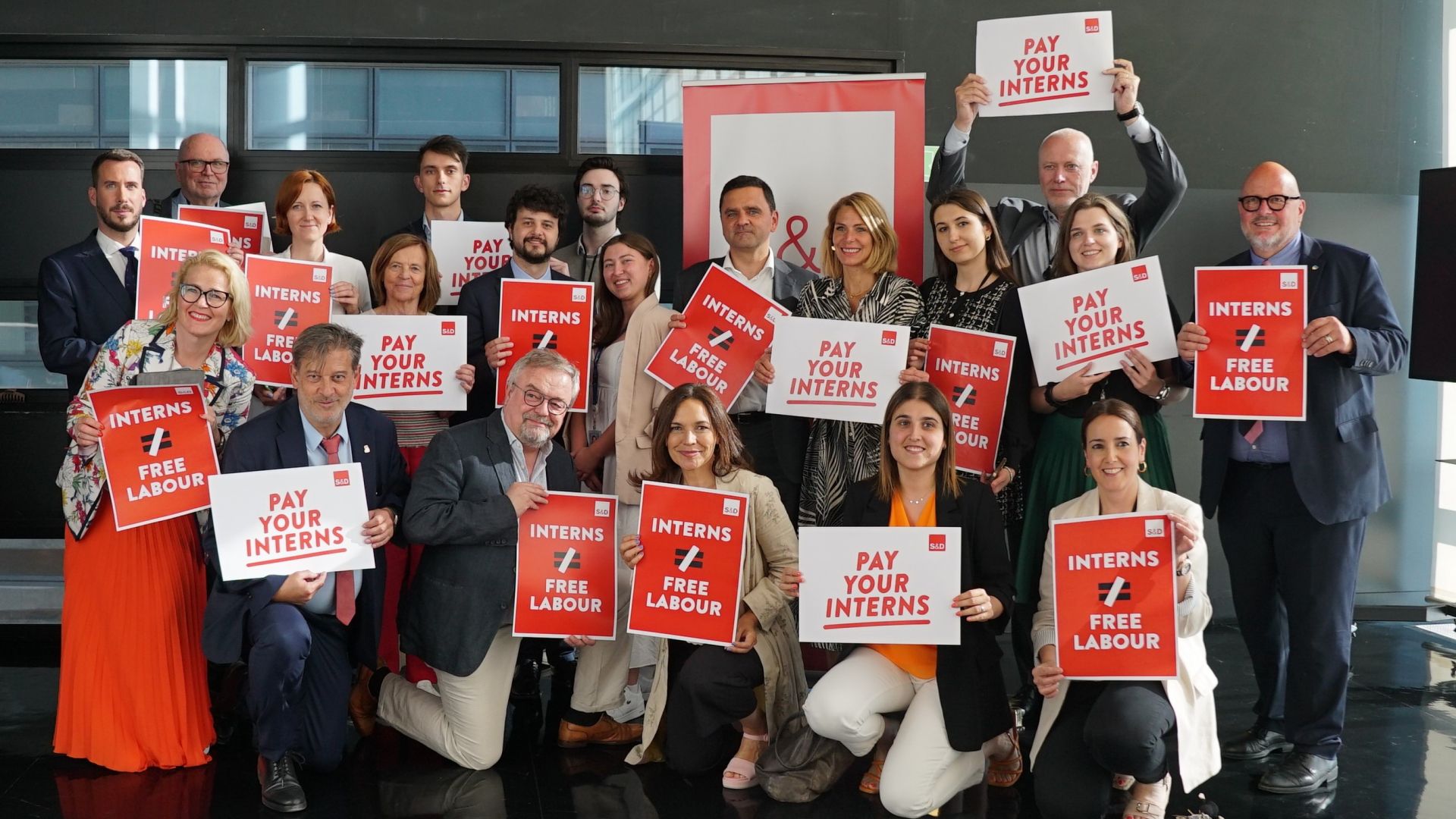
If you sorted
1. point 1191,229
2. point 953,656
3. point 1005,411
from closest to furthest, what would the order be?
point 953,656 → point 1005,411 → point 1191,229

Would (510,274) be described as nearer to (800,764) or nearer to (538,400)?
(538,400)

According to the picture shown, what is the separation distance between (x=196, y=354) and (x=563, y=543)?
1352 mm

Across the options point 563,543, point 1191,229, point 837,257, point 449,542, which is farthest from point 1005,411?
point 1191,229

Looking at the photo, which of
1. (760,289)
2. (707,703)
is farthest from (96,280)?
(707,703)

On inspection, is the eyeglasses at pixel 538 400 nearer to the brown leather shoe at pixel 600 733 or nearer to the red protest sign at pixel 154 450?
the red protest sign at pixel 154 450

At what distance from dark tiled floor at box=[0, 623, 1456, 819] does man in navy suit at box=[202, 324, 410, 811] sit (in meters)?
0.16

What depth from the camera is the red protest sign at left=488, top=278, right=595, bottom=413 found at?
14.8 ft

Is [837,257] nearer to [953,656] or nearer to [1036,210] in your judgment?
[1036,210]

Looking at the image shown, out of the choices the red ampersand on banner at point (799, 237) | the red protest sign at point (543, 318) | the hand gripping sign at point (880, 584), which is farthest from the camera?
the red ampersand on banner at point (799, 237)

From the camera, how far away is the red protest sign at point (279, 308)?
4.44 m

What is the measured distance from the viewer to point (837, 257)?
14.4 feet

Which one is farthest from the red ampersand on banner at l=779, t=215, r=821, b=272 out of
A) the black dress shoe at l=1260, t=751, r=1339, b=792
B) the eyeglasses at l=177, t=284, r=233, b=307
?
the black dress shoe at l=1260, t=751, r=1339, b=792

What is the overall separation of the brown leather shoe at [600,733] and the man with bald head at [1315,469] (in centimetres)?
209

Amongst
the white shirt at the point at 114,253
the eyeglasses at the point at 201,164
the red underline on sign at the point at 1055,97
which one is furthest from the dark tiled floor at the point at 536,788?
the red underline on sign at the point at 1055,97
